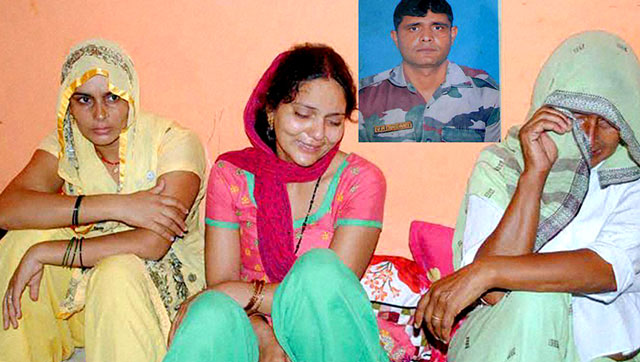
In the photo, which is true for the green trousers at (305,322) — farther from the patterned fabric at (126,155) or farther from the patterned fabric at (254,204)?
the patterned fabric at (126,155)

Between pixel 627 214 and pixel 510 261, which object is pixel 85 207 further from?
pixel 627 214

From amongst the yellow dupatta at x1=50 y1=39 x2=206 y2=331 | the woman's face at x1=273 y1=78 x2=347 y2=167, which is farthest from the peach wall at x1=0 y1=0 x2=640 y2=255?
the woman's face at x1=273 y1=78 x2=347 y2=167

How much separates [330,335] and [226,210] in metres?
0.79

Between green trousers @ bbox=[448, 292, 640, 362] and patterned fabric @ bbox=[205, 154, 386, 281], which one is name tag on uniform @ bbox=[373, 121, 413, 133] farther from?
green trousers @ bbox=[448, 292, 640, 362]

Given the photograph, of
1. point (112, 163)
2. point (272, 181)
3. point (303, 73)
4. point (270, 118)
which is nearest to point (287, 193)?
point (272, 181)

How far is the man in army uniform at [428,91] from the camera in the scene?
2.75 m

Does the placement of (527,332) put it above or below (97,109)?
below

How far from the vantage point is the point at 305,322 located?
1615mm

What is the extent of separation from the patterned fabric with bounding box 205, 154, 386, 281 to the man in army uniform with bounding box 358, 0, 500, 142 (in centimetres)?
55

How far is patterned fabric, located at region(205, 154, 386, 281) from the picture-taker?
223 cm

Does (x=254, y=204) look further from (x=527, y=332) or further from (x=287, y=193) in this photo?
(x=527, y=332)

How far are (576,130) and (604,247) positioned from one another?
33 cm

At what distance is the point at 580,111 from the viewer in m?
1.87

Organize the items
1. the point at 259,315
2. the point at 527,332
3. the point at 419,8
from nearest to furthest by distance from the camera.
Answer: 1. the point at 527,332
2. the point at 259,315
3. the point at 419,8
